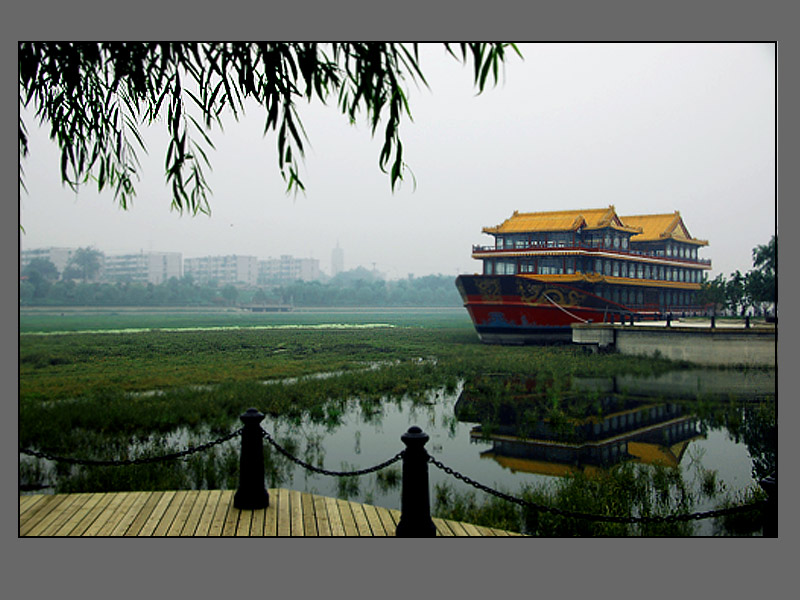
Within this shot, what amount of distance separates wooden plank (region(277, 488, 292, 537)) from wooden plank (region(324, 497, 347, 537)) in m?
0.31

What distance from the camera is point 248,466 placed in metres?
4.79

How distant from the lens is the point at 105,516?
491cm

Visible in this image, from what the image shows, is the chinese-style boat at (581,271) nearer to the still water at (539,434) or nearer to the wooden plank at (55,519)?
the still water at (539,434)

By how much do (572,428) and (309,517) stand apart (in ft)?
12.1

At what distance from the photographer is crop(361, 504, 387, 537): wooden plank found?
4625 mm

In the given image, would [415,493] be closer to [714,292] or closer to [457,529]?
[457,529]

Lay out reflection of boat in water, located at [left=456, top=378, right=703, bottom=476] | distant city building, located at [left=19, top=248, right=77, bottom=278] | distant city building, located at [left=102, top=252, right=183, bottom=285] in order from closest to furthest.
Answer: distant city building, located at [left=19, top=248, right=77, bottom=278], distant city building, located at [left=102, top=252, right=183, bottom=285], reflection of boat in water, located at [left=456, top=378, right=703, bottom=476]

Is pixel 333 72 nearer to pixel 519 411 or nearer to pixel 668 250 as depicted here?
pixel 668 250

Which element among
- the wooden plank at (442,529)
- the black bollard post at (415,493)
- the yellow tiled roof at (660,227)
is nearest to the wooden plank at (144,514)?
the black bollard post at (415,493)

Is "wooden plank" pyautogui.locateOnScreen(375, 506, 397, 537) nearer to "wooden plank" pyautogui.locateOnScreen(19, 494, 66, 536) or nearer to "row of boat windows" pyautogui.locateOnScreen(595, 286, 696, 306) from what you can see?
"wooden plank" pyautogui.locateOnScreen(19, 494, 66, 536)

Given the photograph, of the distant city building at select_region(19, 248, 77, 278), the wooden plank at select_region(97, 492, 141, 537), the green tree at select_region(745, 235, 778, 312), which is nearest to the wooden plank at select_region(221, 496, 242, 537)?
the wooden plank at select_region(97, 492, 141, 537)

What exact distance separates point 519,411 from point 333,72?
195 inches

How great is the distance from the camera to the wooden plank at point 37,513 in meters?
4.98

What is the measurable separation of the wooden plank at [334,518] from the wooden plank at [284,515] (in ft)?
1.03
